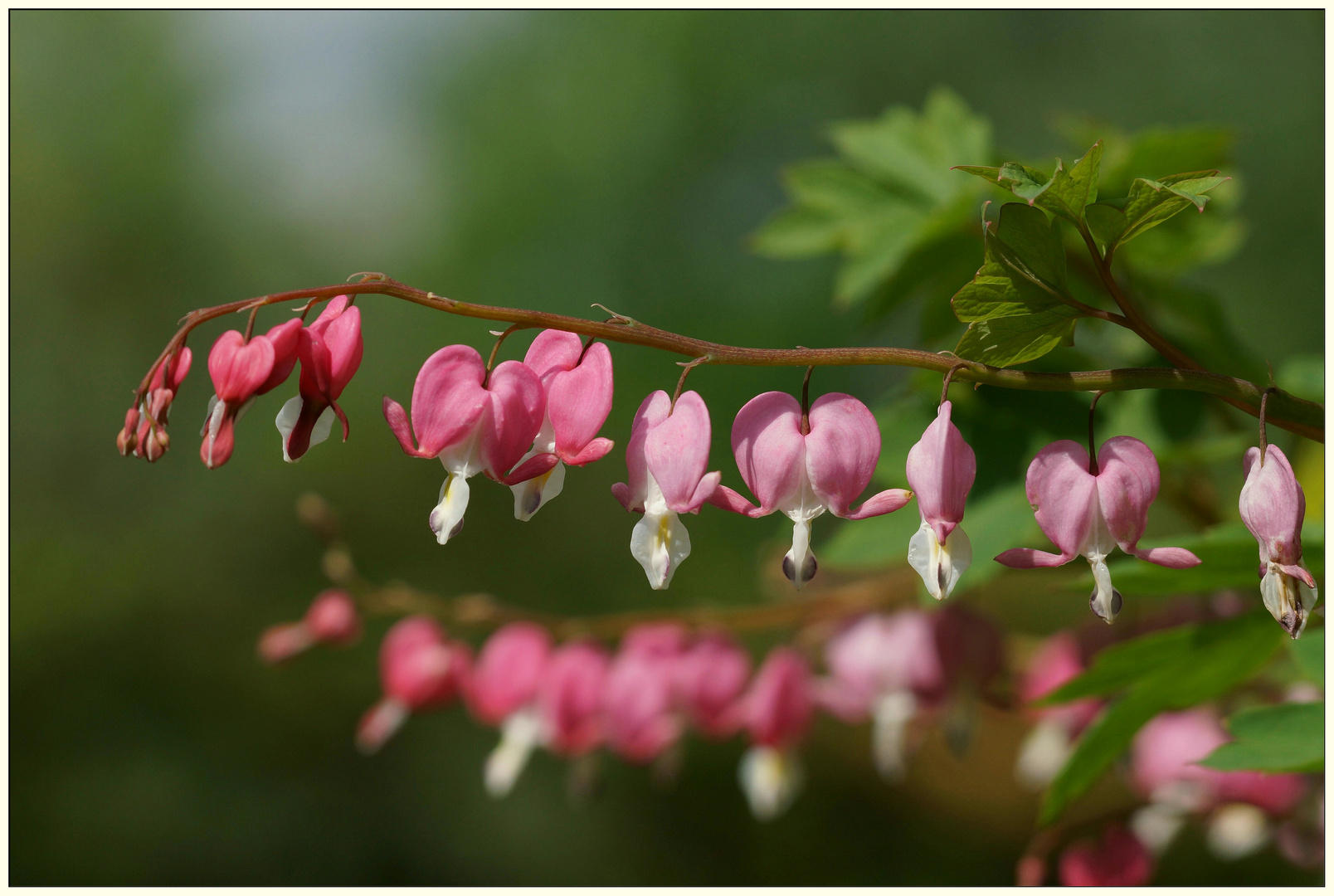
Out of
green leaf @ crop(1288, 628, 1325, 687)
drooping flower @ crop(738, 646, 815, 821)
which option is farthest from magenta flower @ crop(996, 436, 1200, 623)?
drooping flower @ crop(738, 646, 815, 821)

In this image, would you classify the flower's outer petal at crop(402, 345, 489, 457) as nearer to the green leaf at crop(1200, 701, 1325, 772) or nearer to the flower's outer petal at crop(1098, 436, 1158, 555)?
the flower's outer petal at crop(1098, 436, 1158, 555)

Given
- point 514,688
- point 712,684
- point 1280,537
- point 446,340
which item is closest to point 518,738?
point 514,688

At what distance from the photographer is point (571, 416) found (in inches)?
18.3

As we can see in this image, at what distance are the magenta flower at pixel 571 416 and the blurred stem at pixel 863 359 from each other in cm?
3

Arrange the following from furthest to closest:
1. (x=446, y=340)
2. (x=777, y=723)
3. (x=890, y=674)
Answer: (x=446, y=340) → (x=777, y=723) → (x=890, y=674)

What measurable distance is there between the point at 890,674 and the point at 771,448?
753mm

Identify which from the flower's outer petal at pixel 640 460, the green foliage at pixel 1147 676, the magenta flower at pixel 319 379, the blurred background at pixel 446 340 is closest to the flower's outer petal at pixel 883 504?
the flower's outer petal at pixel 640 460

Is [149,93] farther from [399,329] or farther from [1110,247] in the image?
[1110,247]

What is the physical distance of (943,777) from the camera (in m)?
2.35

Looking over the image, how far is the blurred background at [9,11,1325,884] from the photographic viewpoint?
4848 mm

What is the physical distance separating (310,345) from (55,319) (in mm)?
7210

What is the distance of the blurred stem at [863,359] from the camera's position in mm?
410

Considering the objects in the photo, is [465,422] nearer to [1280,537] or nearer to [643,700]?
[1280,537]

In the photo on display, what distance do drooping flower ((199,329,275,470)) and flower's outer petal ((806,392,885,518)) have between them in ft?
0.90
